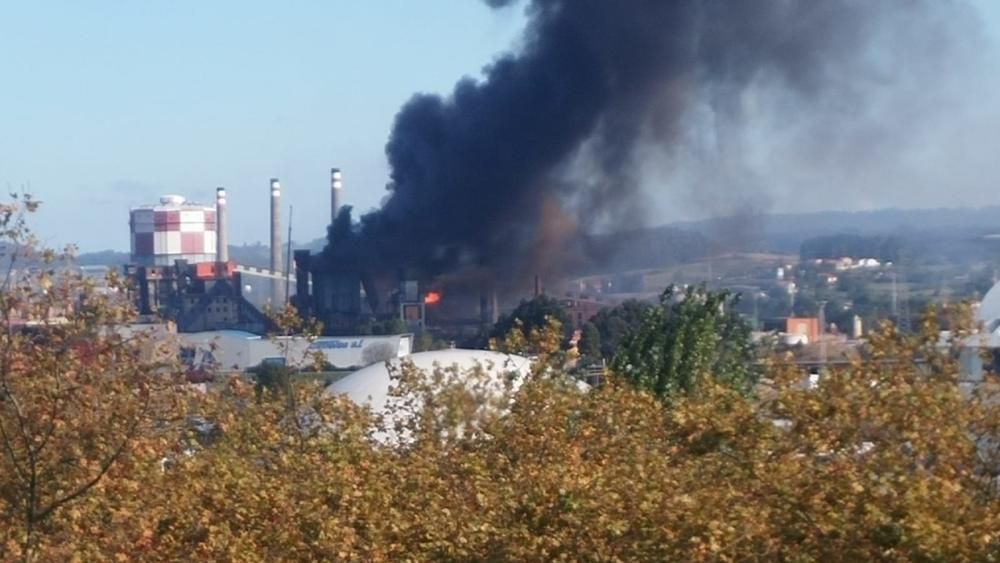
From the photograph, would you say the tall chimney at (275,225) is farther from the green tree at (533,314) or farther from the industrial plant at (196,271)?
the green tree at (533,314)

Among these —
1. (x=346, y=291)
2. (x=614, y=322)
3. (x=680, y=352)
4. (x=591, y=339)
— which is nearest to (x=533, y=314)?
(x=614, y=322)

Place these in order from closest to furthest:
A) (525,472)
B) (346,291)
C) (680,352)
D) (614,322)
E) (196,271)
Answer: (525,472) < (680,352) < (614,322) < (346,291) < (196,271)

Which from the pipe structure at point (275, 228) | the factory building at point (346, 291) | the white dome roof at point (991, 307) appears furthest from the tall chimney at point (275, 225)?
the white dome roof at point (991, 307)

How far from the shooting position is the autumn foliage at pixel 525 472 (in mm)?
6391

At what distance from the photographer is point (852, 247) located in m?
62.2

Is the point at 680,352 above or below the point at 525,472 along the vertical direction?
above

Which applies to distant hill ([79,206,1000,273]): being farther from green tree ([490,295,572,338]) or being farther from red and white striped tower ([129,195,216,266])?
red and white striped tower ([129,195,216,266])

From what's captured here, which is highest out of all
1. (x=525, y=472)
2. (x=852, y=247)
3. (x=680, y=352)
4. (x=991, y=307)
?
(x=852, y=247)

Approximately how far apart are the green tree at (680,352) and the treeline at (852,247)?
38.8 metres

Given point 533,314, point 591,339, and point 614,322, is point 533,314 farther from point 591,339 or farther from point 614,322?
point 591,339

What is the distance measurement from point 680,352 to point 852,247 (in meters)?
45.3

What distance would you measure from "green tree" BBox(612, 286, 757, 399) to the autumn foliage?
26.1 feet

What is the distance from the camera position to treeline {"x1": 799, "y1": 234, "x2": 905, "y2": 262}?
58.4 m

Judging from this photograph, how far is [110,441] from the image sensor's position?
7996mm
